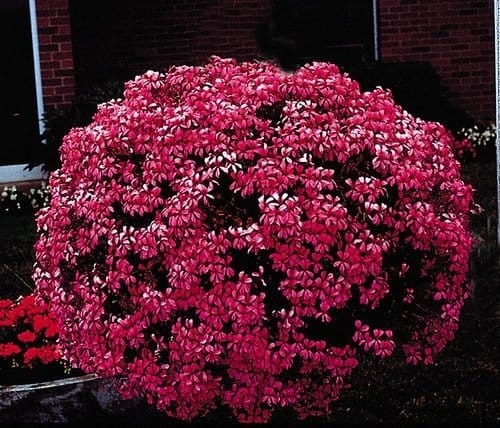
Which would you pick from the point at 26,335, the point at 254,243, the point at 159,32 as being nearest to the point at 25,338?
the point at 26,335

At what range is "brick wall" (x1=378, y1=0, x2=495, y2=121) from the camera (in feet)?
45.0

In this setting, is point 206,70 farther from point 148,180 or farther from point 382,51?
point 382,51

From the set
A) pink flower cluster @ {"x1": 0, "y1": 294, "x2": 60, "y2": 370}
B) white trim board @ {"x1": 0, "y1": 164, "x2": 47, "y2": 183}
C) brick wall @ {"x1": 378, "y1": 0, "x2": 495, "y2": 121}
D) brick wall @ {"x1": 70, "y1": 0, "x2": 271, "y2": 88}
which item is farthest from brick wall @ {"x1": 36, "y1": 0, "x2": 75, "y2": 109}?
pink flower cluster @ {"x1": 0, "y1": 294, "x2": 60, "y2": 370}

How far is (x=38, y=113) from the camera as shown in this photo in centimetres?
1166

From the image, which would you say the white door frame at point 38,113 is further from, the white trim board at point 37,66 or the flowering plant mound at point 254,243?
the flowering plant mound at point 254,243

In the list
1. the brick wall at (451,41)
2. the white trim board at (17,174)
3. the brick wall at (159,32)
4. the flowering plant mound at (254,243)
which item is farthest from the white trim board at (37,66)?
the flowering plant mound at (254,243)

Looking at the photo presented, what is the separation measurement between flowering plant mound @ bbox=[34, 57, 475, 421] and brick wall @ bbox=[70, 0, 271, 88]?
954 centimetres

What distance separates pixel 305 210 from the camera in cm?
412

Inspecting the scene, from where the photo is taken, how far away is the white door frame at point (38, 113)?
11265mm

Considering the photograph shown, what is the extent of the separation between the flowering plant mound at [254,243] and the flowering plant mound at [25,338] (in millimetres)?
530

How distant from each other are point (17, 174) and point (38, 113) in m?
0.70

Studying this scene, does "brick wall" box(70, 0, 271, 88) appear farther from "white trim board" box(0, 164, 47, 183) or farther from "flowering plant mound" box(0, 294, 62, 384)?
"flowering plant mound" box(0, 294, 62, 384)

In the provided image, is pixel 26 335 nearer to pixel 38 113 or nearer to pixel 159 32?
pixel 38 113

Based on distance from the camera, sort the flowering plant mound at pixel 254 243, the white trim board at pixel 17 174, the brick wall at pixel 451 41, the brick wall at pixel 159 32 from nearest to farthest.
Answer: the flowering plant mound at pixel 254 243
the white trim board at pixel 17 174
the brick wall at pixel 451 41
the brick wall at pixel 159 32
